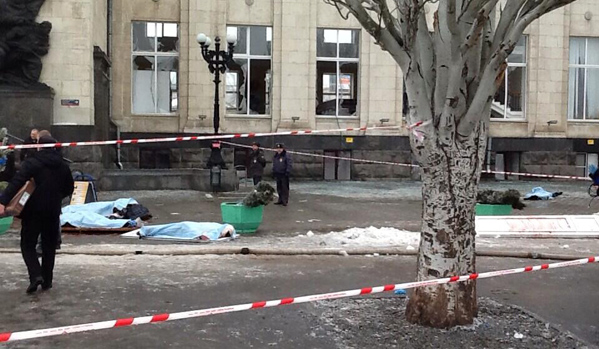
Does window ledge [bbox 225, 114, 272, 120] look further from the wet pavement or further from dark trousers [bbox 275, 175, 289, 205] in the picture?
the wet pavement

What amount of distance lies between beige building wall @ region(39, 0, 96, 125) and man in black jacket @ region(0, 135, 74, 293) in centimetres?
1412

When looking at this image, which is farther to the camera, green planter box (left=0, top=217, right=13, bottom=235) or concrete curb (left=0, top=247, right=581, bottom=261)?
green planter box (left=0, top=217, right=13, bottom=235)

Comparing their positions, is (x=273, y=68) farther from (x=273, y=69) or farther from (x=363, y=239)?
(x=363, y=239)

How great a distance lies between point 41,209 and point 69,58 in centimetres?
1470

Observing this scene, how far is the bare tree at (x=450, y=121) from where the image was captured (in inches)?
241

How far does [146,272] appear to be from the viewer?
8.78 m

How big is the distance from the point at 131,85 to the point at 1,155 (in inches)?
632

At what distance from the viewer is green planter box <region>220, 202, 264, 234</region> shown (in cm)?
1259

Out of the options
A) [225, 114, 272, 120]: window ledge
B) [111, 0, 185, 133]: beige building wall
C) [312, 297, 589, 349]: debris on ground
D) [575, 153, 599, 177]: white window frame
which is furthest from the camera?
[575, 153, 599, 177]: white window frame

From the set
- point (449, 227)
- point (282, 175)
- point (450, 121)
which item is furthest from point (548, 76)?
point (449, 227)

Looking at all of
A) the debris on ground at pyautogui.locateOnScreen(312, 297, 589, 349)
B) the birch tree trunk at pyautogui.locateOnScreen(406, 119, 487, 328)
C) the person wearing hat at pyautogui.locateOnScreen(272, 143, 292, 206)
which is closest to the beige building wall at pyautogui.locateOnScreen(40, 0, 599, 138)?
the person wearing hat at pyautogui.locateOnScreen(272, 143, 292, 206)

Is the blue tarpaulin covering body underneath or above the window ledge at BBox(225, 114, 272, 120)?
underneath

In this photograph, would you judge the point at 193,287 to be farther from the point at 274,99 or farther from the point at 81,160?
the point at 274,99

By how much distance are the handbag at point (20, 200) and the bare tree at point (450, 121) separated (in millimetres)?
4074
